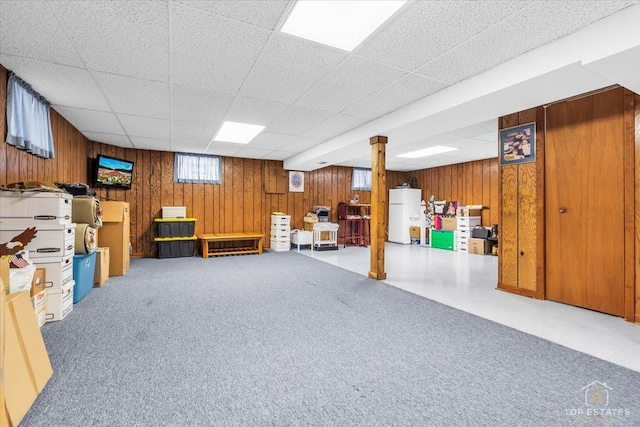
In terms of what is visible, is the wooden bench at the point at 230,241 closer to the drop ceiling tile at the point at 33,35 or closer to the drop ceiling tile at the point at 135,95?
the drop ceiling tile at the point at 135,95

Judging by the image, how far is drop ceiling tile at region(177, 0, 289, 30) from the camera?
2.02m

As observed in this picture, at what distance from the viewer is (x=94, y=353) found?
224 centimetres

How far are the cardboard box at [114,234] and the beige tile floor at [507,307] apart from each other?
363 cm

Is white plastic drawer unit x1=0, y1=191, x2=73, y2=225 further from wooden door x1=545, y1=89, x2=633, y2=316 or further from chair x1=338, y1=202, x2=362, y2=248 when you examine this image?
chair x1=338, y1=202, x2=362, y2=248

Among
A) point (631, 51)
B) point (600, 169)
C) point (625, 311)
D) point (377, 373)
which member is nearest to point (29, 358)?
point (377, 373)

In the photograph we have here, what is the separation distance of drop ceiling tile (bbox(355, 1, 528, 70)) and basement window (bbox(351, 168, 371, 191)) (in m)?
6.83

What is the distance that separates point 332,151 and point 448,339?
162 inches

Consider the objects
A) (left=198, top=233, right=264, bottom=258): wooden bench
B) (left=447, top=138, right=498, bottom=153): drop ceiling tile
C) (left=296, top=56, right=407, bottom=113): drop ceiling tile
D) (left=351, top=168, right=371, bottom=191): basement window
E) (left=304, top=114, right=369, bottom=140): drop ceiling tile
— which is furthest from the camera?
(left=351, top=168, right=371, bottom=191): basement window

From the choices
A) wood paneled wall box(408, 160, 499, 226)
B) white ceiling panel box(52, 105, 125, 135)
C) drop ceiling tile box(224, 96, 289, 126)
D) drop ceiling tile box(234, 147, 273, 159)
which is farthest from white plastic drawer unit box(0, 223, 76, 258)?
wood paneled wall box(408, 160, 499, 226)

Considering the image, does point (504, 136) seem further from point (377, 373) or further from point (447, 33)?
point (377, 373)

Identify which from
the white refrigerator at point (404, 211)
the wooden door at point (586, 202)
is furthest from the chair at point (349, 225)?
the wooden door at point (586, 202)

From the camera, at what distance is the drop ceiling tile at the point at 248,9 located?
6.64 feet

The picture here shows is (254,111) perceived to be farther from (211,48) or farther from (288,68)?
(211,48)

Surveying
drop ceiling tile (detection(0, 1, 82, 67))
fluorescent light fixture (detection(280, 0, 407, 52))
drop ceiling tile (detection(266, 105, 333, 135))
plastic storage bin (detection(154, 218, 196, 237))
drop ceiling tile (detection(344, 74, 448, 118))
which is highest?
drop ceiling tile (detection(266, 105, 333, 135))
